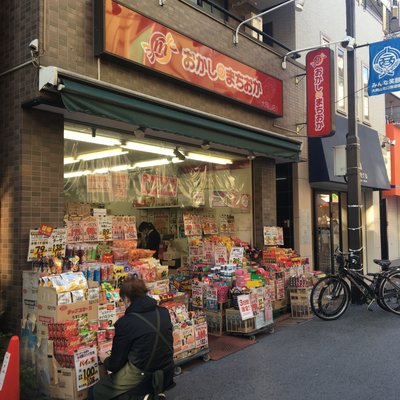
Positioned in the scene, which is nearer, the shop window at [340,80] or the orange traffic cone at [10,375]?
the orange traffic cone at [10,375]

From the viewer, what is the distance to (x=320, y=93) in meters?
9.38

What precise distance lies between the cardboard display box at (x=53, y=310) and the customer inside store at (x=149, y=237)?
16.3 feet

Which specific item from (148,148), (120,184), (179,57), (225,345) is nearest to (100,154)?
(120,184)

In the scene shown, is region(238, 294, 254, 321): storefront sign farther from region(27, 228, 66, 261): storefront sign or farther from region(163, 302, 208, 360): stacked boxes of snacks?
region(27, 228, 66, 261): storefront sign

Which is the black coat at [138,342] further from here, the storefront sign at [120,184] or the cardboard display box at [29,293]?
the storefront sign at [120,184]

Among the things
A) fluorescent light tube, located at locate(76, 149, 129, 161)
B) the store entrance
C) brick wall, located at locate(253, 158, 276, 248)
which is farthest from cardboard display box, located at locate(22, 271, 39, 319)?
the store entrance

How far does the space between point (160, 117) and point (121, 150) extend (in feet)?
5.00

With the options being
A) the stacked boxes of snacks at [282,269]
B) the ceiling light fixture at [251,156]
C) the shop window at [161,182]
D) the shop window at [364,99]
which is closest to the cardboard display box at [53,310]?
the shop window at [161,182]

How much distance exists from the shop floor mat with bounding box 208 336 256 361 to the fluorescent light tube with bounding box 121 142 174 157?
11.8ft

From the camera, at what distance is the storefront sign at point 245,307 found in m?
6.67

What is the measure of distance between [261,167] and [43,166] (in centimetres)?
568

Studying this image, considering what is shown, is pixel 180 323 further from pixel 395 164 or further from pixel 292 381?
pixel 395 164

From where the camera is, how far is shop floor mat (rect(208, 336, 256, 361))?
6.12m

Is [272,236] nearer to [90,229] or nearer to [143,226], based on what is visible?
[143,226]
